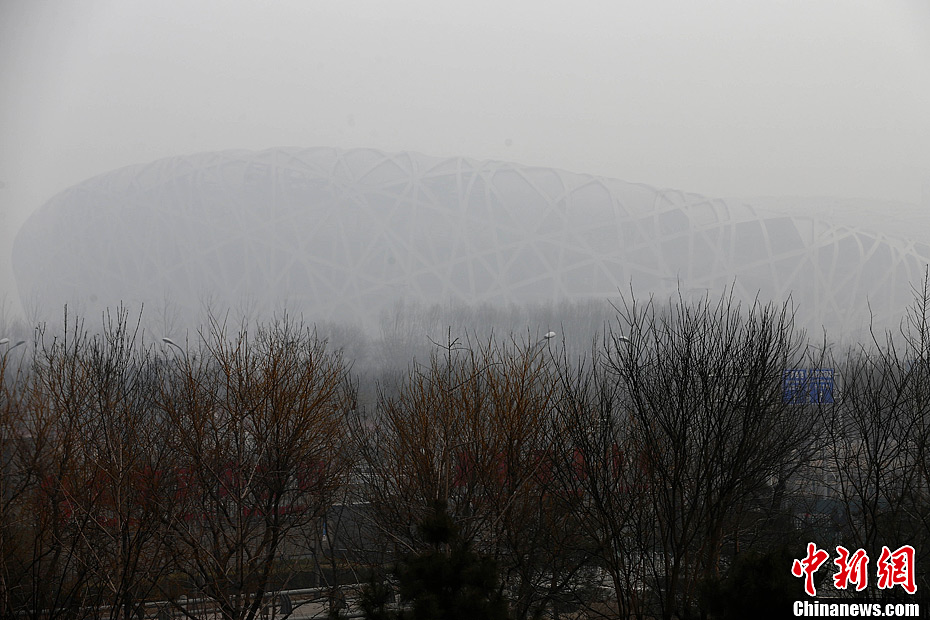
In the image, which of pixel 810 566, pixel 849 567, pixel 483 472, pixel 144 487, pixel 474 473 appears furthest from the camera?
pixel 144 487

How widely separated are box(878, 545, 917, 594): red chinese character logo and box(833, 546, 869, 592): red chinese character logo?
15 cm

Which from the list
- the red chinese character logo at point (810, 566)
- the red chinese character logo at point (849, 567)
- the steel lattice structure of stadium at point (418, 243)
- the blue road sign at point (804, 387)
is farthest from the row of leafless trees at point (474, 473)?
the steel lattice structure of stadium at point (418, 243)

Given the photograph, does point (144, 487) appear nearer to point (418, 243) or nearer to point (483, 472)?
point (483, 472)

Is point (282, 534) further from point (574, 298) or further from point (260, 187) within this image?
point (260, 187)

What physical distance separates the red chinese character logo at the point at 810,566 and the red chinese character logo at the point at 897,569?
98cm

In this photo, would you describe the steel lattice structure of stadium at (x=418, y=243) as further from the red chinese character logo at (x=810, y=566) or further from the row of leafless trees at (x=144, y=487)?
the red chinese character logo at (x=810, y=566)

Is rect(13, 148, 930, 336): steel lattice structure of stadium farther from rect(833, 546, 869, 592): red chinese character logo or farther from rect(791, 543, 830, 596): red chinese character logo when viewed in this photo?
rect(791, 543, 830, 596): red chinese character logo

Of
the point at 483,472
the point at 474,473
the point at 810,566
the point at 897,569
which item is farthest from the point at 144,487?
the point at 897,569

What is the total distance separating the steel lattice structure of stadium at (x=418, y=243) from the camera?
1939 inches

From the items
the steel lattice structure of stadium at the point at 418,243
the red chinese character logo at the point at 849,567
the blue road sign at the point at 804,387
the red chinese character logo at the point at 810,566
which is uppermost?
the steel lattice structure of stadium at the point at 418,243

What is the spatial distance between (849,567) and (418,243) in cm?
4399

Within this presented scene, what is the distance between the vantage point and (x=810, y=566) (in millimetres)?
6234

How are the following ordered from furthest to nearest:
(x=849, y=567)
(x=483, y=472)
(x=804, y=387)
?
(x=804, y=387), (x=483, y=472), (x=849, y=567)

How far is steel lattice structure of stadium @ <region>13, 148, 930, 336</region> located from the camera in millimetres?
49250
